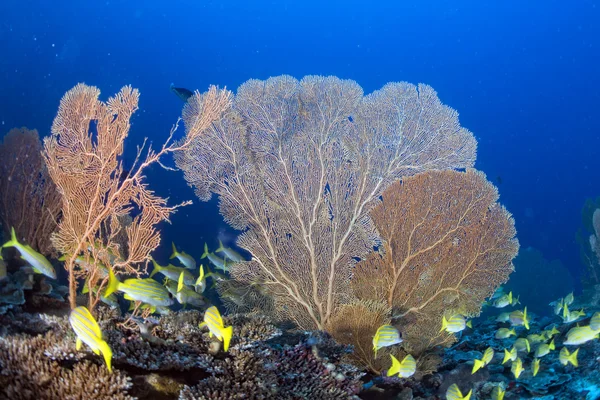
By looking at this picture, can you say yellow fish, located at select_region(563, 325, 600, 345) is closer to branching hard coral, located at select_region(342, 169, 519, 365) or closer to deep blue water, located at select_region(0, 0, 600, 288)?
branching hard coral, located at select_region(342, 169, 519, 365)

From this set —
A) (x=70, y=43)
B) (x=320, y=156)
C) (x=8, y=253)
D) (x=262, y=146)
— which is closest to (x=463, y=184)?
(x=320, y=156)

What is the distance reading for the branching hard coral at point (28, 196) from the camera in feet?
23.8

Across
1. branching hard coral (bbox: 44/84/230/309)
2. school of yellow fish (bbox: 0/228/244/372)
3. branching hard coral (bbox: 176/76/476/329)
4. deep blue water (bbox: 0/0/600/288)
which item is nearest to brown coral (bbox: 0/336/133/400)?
school of yellow fish (bbox: 0/228/244/372)

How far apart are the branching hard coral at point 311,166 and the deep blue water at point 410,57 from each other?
4787 centimetres

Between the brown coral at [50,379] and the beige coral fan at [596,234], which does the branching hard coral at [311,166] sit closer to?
the brown coral at [50,379]

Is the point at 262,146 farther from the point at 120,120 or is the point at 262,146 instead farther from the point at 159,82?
the point at 159,82

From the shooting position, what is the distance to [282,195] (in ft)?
20.6

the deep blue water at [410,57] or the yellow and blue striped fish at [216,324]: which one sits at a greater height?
the deep blue water at [410,57]

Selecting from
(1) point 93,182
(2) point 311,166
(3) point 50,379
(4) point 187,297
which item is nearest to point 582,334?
(2) point 311,166

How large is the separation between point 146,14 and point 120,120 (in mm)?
87265

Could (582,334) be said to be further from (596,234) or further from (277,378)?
(596,234)

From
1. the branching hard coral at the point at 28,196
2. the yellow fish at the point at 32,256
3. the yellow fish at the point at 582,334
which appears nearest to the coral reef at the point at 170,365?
the yellow fish at the point at 32,256

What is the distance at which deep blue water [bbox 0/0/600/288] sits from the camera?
61.6 m

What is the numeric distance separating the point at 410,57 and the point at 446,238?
108781 millimetres
